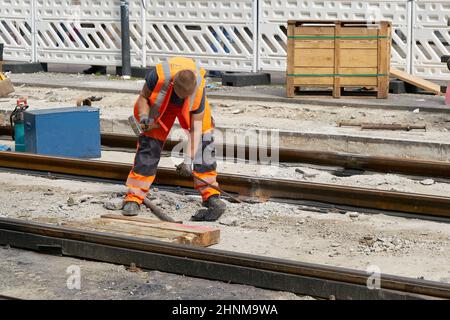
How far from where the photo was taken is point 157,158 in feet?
32.2

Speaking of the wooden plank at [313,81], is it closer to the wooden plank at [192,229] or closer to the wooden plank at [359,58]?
the wooden plank at [359,58]

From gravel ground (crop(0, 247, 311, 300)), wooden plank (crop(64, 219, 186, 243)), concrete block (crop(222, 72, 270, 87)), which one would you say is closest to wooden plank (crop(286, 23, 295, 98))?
concrete block (crop(222, 72, 270, 87))

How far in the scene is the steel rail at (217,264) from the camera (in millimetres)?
6980

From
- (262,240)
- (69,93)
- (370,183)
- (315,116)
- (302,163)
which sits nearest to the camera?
(262,240)

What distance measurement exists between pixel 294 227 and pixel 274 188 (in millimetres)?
1147

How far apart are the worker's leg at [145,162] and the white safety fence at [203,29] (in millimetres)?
9045

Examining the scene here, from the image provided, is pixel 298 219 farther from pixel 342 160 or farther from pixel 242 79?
pixel 242 79

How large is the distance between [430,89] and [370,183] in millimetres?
6000

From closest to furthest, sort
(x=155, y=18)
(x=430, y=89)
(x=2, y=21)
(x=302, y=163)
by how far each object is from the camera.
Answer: (x=302, y=163) → (x=430, y=89) → (x=155, y=18) → (x=2, y=21)

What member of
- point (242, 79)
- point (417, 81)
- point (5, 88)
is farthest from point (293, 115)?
point (5, 88)

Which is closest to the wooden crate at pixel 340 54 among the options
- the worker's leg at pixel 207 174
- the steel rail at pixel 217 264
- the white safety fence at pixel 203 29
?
the white safety fence at pixel 203 29

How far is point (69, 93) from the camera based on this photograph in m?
18.4
